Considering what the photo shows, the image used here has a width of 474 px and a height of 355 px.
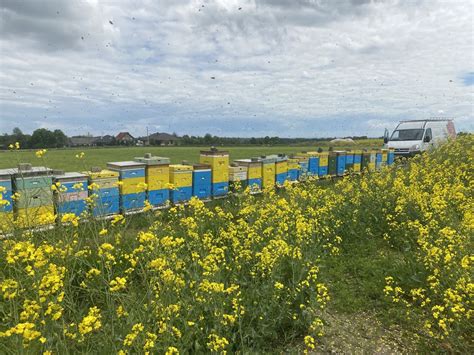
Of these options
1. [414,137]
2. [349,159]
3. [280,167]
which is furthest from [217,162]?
[414,137]

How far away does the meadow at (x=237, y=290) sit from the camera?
2.29 m

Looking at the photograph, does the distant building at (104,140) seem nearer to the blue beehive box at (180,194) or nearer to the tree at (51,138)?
the tree at (51,138)

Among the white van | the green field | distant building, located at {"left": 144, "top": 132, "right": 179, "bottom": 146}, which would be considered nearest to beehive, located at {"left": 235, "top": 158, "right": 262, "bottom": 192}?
the green field

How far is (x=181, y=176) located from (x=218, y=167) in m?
1.17

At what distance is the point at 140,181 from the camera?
7086 millimetres

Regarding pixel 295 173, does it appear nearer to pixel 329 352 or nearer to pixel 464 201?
pixel 464 201

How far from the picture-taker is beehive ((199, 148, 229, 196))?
8.30 metres

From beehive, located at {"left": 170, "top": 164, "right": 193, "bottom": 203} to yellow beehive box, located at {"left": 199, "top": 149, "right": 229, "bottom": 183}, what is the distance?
0.73m

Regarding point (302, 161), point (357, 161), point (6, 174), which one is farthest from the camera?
point (357, 161)

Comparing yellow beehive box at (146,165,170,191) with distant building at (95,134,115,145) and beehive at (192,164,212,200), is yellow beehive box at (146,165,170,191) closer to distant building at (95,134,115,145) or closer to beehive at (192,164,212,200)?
beehive at (192,164,212,200)

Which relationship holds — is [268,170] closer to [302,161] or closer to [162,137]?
[302,161]

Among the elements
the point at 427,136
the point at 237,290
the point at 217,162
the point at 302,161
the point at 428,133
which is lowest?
the point at 237,290

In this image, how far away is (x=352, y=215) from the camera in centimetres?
630

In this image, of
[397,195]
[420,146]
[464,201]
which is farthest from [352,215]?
[420,146]
